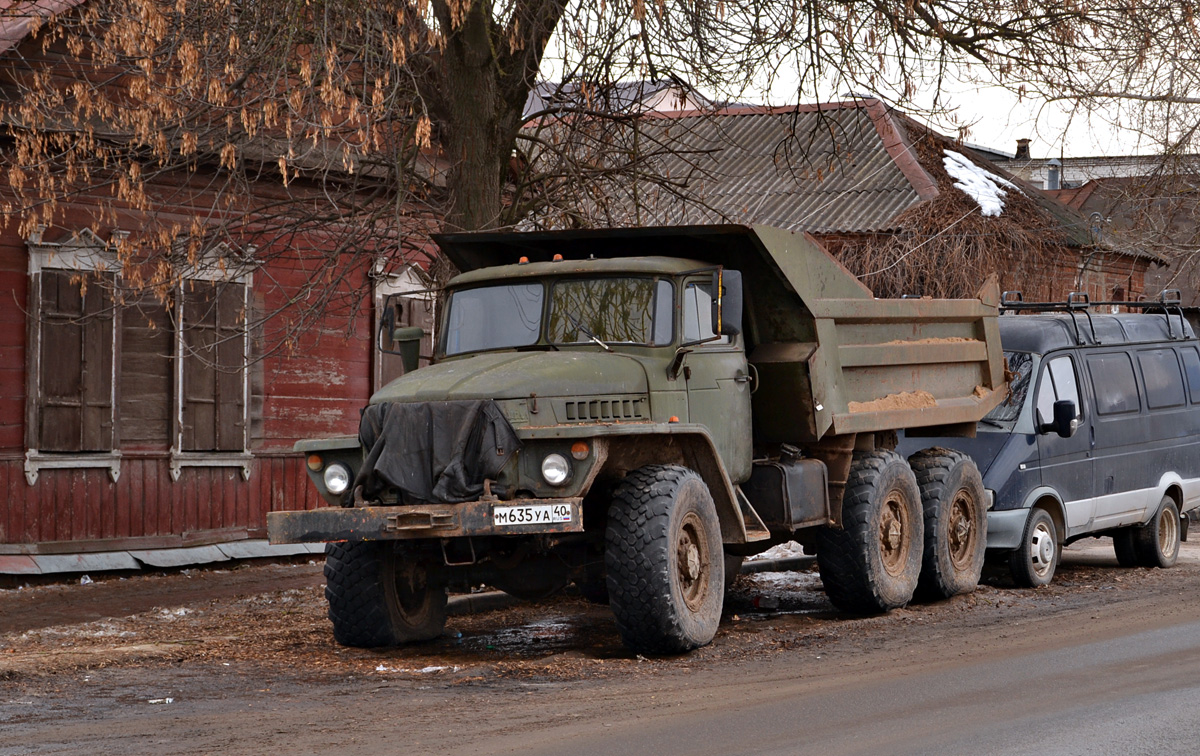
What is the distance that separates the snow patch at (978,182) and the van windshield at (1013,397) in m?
16.3

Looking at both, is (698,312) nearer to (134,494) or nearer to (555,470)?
(555,470)

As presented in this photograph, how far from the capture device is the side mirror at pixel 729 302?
373 inches

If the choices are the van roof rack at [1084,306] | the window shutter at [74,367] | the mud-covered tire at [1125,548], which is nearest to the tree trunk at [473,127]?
the window shutter at [74,367]

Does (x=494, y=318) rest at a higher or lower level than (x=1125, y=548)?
higher

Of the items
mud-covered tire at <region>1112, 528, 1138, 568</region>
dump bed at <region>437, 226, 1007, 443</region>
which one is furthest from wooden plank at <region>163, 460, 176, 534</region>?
mud-covered tire at <region>1112, 528, 1138, 568</region>

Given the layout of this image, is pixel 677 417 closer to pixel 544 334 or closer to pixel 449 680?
pixel 544 334

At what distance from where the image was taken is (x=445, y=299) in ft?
33.9

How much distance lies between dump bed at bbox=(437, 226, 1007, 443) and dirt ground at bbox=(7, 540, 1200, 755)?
151 centimetres

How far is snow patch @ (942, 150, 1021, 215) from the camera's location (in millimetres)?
29281

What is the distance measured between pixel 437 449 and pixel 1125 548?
Result: 26.4ft

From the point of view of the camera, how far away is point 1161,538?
13914mm

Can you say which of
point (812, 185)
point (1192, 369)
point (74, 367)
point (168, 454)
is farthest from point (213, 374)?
point (812, 185)

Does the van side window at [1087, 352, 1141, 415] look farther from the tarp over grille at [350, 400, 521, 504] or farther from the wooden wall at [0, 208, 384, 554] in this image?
the tarp over grille at [350, 400, 521, 504]

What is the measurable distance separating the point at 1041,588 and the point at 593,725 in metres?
6.90
